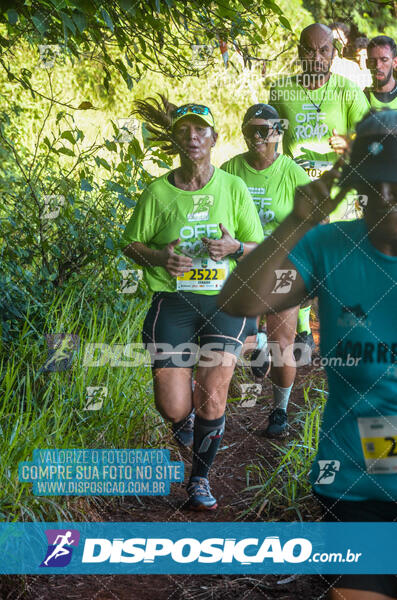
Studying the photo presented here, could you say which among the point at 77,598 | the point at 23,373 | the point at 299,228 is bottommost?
the point at 77,598

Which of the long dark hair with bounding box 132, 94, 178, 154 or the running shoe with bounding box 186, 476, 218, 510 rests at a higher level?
the long dark hair with bounding box 132, 94, 178, 154

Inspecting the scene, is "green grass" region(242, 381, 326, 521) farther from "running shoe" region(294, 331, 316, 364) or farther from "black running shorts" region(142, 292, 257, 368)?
"running shoe" region(294, 331, 316, 364)

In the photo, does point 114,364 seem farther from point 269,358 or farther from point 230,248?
point 269,358

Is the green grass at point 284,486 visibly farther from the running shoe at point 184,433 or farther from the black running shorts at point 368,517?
the black running shorts at point 368,517

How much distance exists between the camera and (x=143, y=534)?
3.59m

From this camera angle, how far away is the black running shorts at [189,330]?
3895 millimetres

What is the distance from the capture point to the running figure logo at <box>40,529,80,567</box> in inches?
126

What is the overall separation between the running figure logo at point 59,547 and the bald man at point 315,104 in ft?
10.0

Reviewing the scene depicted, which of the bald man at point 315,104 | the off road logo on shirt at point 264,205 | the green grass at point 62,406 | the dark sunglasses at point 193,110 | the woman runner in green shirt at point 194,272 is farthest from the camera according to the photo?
the bald man at point 315,104

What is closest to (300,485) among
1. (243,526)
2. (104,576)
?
(243,526)

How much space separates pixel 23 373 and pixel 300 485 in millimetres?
1529

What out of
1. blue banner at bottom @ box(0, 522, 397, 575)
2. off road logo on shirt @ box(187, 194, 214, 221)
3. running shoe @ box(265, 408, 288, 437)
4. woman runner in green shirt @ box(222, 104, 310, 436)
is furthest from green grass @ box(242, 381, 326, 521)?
off road logo on shirt @ box(187, 194, 214, 221)

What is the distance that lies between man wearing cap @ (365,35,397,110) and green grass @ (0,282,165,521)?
8.54 ft

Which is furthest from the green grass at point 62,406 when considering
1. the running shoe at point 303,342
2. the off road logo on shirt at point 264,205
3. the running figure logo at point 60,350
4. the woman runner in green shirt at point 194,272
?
the running shoe at point 303,342
